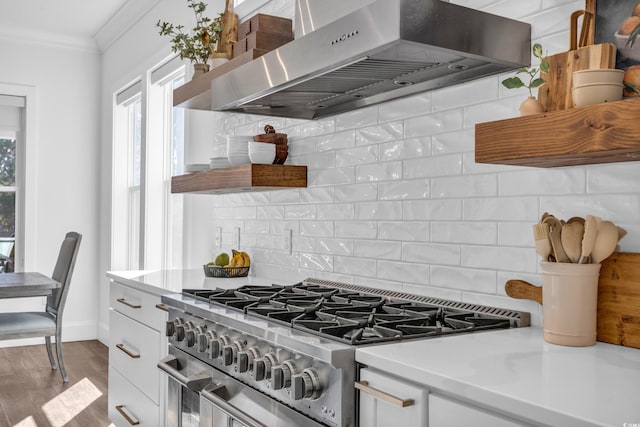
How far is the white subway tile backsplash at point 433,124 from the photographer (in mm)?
1984

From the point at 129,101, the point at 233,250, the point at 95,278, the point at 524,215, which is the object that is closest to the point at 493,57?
the point at 524,215

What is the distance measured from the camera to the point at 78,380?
4559 mm

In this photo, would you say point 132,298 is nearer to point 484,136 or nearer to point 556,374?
point 484,136

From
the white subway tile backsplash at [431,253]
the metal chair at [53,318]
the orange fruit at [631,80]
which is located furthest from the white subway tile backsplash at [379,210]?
the metal chair at [53,318]

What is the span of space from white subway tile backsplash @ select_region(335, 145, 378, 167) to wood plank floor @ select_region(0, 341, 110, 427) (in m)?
2.27

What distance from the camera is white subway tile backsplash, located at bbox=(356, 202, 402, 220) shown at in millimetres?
2238

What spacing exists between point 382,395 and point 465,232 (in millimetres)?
833

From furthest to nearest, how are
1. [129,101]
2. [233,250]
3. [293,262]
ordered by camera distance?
[129,101] → [233,250] → [293,262]

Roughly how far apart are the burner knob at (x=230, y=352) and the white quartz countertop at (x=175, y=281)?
72 centimetres

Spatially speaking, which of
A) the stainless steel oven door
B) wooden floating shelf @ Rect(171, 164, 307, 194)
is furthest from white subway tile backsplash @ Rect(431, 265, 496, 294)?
wooden floating shelf @ Rect(171, 164, 307, 194)

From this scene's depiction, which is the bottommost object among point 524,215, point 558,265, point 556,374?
point 556,374

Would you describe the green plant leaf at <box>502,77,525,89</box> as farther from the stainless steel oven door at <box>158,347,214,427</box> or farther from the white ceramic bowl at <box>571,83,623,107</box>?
the stainless steel oven door at <box>158,347,214,427</box>

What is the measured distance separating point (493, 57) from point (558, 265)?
2.02ft

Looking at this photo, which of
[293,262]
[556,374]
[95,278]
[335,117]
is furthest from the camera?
[95,278]
